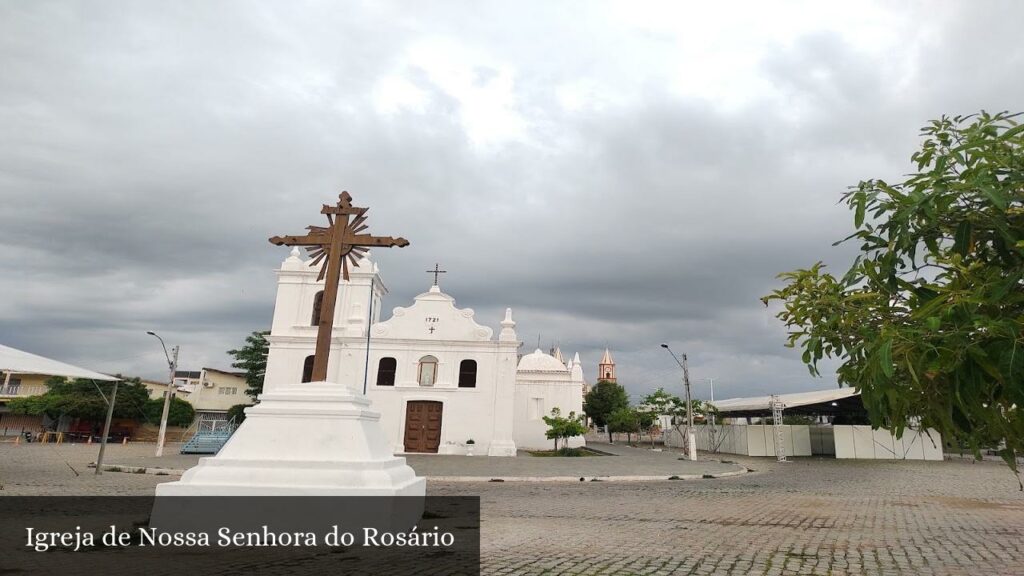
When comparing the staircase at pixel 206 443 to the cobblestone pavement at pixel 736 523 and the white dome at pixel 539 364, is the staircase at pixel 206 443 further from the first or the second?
the white dome at pixel 539 364

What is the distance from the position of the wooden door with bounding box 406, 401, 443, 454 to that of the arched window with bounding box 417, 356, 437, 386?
1115mm

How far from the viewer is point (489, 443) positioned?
24250 mm

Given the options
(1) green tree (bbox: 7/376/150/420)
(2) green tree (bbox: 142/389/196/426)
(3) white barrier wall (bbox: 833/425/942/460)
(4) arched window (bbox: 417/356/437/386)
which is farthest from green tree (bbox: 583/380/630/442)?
(1) green tree (bbox: 7/376/150/420)

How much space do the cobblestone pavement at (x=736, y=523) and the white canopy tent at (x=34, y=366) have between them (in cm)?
233

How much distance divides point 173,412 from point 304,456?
36837 mm

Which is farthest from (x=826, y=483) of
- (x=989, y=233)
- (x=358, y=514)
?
(x=989, y=233)

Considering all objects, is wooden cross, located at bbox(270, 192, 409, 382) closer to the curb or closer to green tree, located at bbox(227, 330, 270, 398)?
the curb

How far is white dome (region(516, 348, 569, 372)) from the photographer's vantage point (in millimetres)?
35750

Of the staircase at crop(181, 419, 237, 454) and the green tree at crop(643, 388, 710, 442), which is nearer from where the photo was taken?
the staircase at crop(181, 419, 237, 454)

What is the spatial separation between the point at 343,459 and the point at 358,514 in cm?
72

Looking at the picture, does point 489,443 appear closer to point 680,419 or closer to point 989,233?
point 680,419

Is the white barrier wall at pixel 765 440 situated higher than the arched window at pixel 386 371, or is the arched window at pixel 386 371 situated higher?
the arched window at pixel 386 371

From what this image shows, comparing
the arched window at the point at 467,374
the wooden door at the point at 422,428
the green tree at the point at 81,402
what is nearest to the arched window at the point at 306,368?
the wooden door at the point at 422,428

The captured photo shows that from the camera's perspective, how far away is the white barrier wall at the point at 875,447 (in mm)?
26281
